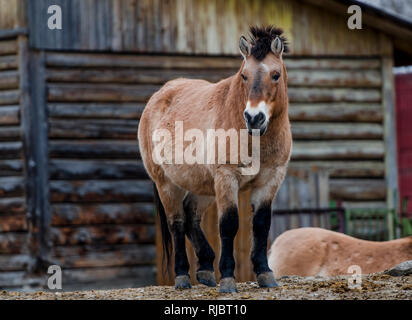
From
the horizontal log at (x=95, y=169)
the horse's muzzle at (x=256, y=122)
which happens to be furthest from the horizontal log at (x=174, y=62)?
the horse's muzzle at (x=256, y=122)

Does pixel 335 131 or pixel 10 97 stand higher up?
pixel 10 97

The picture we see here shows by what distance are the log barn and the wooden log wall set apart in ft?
0.06

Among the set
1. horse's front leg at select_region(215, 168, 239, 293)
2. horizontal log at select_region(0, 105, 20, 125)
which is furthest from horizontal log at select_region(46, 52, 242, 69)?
horse's front leg at select_region(215, 168, 239, 293)

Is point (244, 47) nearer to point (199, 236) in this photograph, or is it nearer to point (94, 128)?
point (199, 236)

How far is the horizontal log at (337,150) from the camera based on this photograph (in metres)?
12.6

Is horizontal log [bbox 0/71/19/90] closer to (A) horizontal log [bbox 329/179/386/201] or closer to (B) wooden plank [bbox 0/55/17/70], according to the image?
(B) wooden plank [bbox 0/55/17/70]

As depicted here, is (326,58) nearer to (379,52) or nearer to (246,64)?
(379,52)

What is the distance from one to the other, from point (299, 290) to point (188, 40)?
7.70 meters

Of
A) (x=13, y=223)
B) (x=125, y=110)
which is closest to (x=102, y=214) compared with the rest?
(x=13, y=223)

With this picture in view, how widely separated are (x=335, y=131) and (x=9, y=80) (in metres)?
5.63

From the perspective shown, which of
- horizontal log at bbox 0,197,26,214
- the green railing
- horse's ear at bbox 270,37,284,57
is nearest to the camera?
horse's ear at bbox 270,37,284,57

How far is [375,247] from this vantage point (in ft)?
22.4

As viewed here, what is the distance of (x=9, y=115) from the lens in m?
11.6

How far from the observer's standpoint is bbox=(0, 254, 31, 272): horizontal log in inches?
446
